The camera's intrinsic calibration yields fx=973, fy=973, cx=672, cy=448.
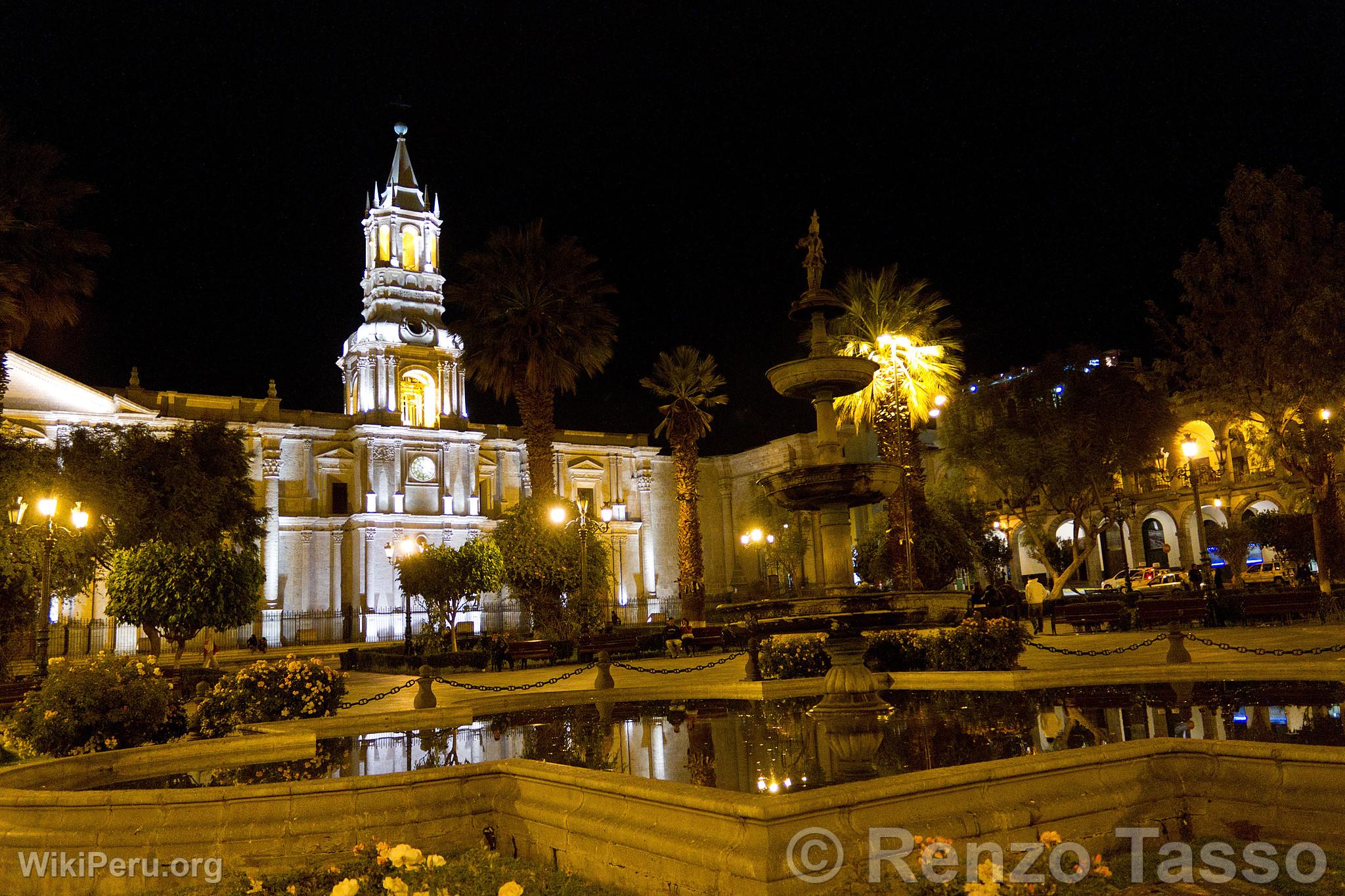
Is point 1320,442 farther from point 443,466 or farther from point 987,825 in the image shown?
point 443,466

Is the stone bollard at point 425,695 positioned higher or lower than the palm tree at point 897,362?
lower

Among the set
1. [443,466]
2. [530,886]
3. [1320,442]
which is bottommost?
[530,886]

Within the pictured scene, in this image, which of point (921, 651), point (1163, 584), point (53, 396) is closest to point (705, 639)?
point (921, 651)

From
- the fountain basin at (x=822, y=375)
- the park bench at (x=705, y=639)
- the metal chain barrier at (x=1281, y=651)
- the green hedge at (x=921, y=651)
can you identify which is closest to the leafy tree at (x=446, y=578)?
the park bench at (x=705, y=639)

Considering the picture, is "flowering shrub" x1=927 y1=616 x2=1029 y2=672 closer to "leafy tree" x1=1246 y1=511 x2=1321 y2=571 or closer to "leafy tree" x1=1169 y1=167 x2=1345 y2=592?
"leafy tree" x1=1169 y1=167 x2=1345 y2=592

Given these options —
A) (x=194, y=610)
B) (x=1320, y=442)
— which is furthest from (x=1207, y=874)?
(x=194, y=610)

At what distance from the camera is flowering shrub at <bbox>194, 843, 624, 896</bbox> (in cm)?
490

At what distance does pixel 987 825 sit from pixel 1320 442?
75.0 ft

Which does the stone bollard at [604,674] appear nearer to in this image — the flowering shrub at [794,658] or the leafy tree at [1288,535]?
the flowering shrub at [794,658]

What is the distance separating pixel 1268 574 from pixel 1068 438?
36.0 feet

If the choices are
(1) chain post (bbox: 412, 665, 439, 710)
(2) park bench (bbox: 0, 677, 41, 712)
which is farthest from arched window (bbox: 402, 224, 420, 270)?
(1) chain post (bbox: 412, 665, 439, 710)

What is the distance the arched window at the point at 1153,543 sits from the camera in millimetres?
46500

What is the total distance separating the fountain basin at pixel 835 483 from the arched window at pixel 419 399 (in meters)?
42.1

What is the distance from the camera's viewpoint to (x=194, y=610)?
86.0ft
